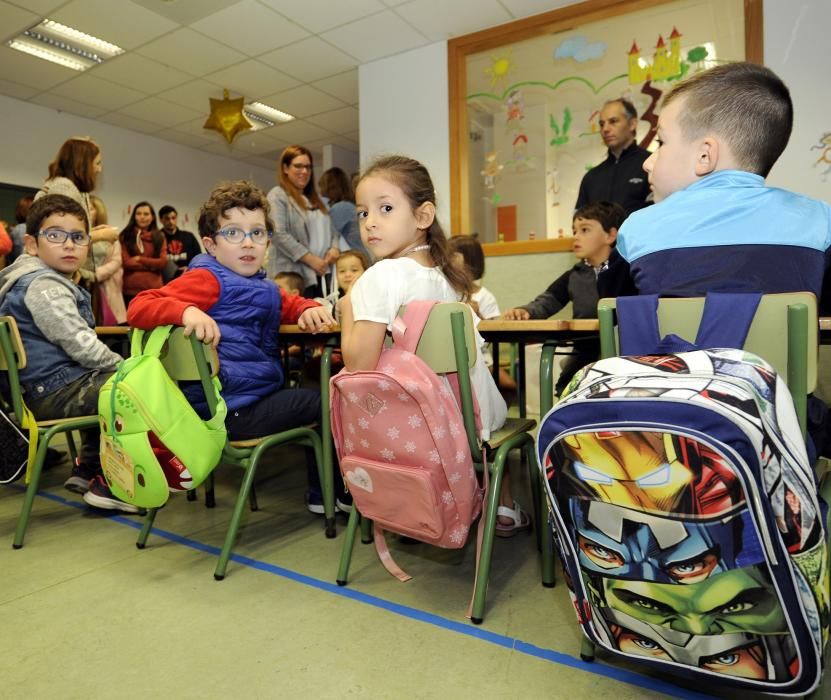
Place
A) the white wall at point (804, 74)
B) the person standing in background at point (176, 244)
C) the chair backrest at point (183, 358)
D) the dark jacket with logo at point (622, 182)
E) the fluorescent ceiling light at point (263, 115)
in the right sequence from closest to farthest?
1. the chair backrest at point (183, 358)
2. the dark jacket with logo at point (622, 182)
3. the white wall at point (804, 74)
4. the person standing in background at point (176, 244)
5. the fluorescent ceiling light at point (263, 115)

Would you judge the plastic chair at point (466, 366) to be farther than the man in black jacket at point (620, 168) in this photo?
No

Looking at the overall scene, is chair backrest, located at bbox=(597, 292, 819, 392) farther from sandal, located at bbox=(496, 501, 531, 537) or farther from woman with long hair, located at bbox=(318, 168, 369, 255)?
woman with long hair, located at bbox=(318, 168, 369, 255)

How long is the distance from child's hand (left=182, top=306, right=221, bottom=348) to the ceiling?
3354 mm

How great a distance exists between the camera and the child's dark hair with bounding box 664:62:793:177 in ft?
3.68

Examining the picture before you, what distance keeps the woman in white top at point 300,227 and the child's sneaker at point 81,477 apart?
1.48m

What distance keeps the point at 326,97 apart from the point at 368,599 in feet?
17.9

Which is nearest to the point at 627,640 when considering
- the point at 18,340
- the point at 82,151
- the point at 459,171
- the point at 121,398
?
the point at 121,398

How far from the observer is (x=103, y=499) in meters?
1.93

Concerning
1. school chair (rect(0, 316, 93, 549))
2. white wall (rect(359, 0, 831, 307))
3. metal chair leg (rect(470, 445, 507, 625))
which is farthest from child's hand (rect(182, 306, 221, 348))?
white wall (rect(359, 0, 831, 307))

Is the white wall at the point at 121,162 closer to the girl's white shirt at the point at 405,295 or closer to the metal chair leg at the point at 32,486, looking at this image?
the metal chair leg at the point at 32,486

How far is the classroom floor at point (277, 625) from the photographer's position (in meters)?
1.01

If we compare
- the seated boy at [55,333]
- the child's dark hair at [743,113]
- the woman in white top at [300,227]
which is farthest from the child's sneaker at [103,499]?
the child's dark hair at [743,113]

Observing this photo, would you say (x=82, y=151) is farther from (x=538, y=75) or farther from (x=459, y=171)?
(x=538, y=75)

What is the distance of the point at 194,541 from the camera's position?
169 cm
